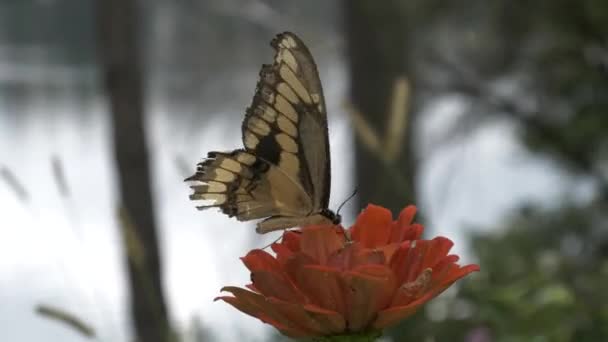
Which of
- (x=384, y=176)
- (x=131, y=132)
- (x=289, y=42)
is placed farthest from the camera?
(x=131, y=132)

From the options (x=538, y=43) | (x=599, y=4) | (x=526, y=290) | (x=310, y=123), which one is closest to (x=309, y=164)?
(x=310, y=123)

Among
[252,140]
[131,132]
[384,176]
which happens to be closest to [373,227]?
[252,140]

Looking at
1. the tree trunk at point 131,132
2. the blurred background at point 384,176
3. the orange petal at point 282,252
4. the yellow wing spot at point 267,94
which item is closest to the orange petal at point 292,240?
the orange petal at point 282,252

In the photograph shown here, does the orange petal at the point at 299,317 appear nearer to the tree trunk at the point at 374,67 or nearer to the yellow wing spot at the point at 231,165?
the yellow wing spot at the point at 231,165

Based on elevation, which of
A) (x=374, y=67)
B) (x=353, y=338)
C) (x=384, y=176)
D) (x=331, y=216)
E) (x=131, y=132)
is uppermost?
(x=374, y=67)

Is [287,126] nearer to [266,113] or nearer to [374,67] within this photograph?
[266,113]
